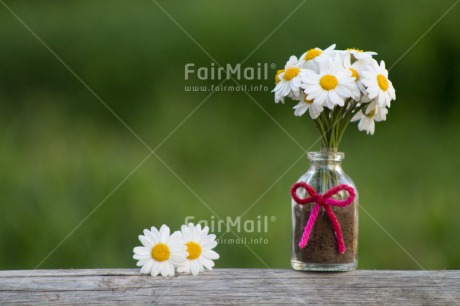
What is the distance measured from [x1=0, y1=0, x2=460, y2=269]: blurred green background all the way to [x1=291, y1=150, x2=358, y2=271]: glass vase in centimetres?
127

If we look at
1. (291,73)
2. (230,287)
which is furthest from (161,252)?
(291,73)

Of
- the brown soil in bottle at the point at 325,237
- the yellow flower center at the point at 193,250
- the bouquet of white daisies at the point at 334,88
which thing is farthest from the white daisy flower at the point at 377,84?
the yellow flower center at the point at 193,250

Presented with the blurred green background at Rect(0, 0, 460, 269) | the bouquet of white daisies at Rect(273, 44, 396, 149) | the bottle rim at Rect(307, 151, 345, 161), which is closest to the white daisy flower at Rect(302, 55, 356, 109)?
the bouquet of white daisies at Rect(273, 44, 396, 149)

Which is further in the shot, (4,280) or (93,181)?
(93,181)

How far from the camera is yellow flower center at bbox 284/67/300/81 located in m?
1.46

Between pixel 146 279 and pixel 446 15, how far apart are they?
8.13 ft

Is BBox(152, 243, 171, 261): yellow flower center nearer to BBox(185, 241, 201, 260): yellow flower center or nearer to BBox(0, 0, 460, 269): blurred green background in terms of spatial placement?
BBox(185, 241, 201, 260): yellow flower center

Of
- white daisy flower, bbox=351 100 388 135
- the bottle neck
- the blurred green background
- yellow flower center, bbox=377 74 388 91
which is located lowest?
the bottle neck

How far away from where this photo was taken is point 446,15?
3500 mm

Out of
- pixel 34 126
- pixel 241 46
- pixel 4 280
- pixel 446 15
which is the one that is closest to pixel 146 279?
pixel 4 280

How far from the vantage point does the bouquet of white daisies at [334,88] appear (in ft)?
4.63

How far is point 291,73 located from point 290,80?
0.01 m

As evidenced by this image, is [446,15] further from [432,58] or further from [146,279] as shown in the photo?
[146,279]

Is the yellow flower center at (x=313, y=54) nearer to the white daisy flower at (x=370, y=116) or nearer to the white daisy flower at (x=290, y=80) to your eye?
the white daisy flower at (x=290, y=80)
